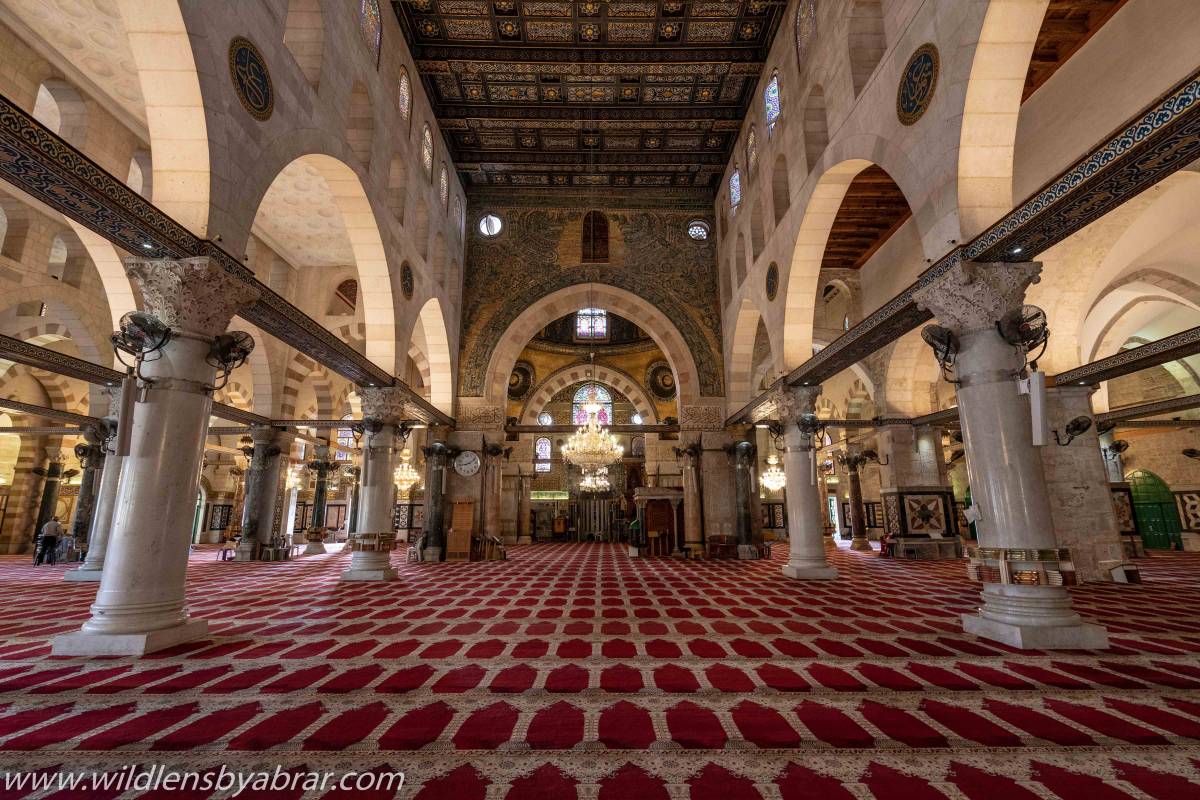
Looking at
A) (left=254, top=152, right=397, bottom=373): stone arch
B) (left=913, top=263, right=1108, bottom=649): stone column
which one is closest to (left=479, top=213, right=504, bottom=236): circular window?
(left=254, top=152, right=397, bottom=373): stone arch

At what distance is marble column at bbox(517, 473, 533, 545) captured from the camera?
65.4 feet

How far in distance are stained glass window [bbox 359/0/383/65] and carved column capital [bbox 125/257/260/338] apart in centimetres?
526

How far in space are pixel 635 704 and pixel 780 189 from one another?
28.8ft

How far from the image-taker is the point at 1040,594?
4043 millimetres

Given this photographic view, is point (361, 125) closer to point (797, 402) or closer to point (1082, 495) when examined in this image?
point (797, 402)

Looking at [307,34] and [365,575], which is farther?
[365,575]

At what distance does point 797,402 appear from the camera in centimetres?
859

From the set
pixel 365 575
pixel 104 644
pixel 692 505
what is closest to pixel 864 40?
pixel 692 505

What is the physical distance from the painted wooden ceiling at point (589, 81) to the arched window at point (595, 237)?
0.91 metres

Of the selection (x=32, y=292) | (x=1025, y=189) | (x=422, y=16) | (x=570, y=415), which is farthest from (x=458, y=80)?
(x=570, y=415)

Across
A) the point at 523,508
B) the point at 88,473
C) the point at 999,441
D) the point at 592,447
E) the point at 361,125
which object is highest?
the point at 361,125

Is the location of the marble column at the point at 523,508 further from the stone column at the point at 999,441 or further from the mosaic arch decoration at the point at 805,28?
the stone column at the point at 999,441

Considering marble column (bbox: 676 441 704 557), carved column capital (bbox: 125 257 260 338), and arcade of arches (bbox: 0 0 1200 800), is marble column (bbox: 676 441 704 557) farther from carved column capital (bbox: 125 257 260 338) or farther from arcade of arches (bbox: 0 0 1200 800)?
carved column capital (bbox: 125 257 260 338)

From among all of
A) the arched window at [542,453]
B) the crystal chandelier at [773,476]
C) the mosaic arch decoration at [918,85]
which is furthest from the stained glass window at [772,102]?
the arched window at [542,453]
